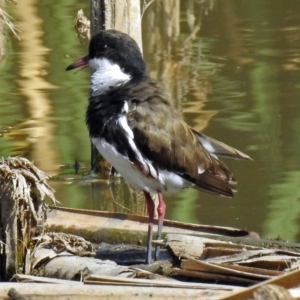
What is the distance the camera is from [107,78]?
20.5ft

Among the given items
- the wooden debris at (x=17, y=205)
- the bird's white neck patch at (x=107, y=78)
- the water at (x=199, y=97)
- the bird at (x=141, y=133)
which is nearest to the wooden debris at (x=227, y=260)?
the bird at (x=141, y=133)

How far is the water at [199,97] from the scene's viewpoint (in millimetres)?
7633

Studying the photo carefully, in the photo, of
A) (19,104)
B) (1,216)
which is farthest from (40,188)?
(19,104)

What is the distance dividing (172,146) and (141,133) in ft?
0.80

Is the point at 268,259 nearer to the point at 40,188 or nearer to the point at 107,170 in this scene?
the point at 40,188

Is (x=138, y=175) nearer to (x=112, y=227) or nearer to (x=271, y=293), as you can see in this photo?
(x=112, y=227)

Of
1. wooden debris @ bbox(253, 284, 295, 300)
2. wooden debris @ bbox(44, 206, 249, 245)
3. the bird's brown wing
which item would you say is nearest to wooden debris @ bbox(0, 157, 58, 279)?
wooden debris @ bbox(44, 206, 249, 245)

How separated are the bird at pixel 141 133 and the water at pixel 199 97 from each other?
103 cm

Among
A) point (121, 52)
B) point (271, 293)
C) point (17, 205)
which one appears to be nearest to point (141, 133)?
point (121, 52)

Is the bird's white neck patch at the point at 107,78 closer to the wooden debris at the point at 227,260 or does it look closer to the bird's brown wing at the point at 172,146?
the bird's brown wing at the point at 172,146

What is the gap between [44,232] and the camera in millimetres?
5914

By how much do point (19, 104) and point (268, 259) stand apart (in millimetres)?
5292

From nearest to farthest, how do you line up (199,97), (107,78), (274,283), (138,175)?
(274,283) → (138,175) → (107,78) → (199,97)

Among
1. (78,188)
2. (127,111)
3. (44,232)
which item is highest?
(127,111)
